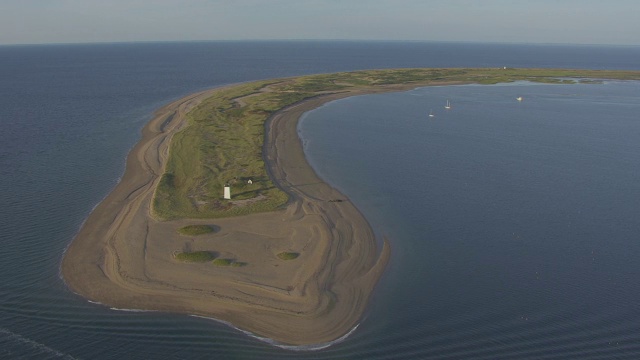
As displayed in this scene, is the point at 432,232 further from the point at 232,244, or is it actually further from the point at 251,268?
the point at 232,244

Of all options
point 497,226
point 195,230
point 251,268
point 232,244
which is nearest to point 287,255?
point 251,268

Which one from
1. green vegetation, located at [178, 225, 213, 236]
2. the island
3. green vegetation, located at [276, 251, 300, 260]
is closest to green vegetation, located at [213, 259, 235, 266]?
the island

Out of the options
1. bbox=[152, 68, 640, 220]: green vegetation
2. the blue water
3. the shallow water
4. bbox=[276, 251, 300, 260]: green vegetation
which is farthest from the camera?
bbox=[152, 68, 640, 220]: green vegetation

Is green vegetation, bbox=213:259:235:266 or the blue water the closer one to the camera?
the blue water

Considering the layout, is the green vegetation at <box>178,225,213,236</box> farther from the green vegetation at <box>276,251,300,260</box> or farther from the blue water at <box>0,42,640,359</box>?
the blue water at <box>0,42,640,359</box>

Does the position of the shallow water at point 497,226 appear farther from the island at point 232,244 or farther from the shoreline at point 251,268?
the island at point 232,244
